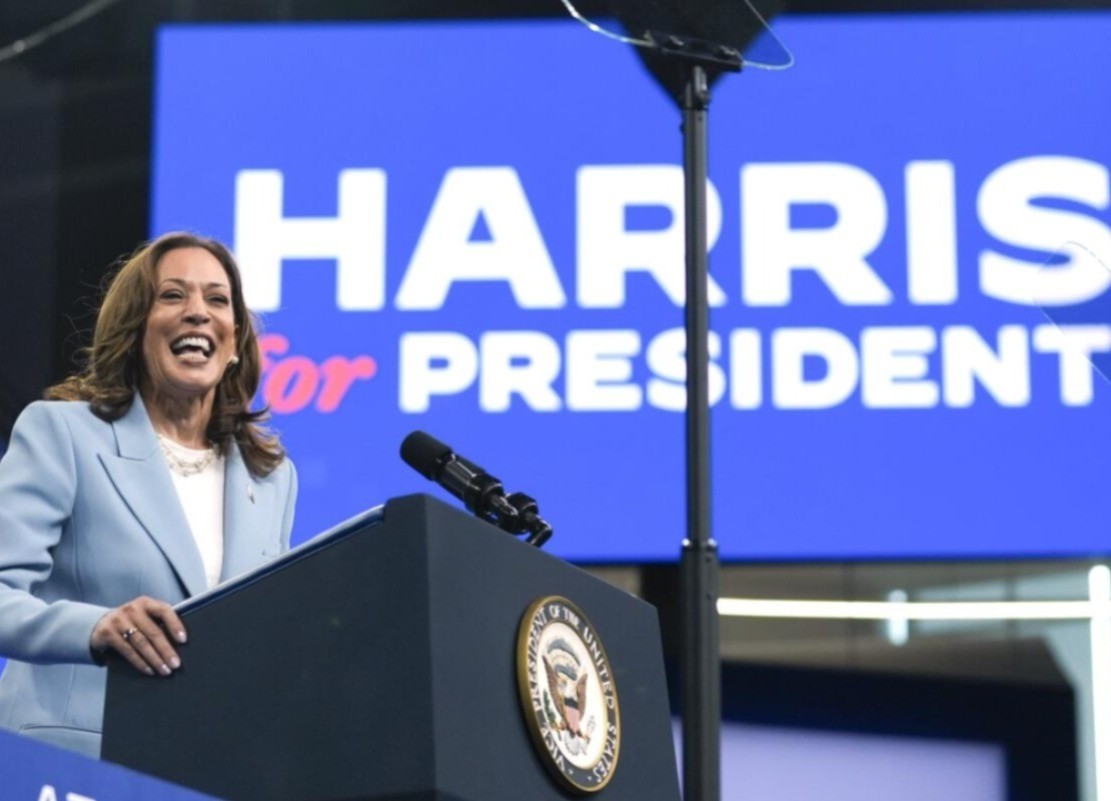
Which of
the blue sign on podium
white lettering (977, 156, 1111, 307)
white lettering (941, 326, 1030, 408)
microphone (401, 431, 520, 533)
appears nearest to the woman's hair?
microphone (401, 431, 520, 533)

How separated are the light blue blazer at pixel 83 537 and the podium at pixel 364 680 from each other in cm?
28

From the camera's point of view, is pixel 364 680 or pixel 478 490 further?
pixel 478 490

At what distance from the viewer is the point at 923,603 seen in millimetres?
4391

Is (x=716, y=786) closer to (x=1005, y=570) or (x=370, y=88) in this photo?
(x=1005, y=570)

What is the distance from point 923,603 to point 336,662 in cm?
310

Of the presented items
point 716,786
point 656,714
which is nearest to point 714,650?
point 716,786

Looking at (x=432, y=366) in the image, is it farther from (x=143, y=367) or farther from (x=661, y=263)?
(x=143, y=367)

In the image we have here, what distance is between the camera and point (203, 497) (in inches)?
77.8

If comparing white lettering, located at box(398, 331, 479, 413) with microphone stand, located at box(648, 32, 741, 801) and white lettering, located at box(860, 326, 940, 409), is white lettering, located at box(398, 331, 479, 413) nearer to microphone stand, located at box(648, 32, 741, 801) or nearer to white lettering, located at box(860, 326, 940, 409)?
white lettering, located at box(860, 326, 940, 409)

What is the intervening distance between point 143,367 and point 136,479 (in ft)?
0.50

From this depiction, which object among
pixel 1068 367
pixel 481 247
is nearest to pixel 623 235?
pixel 481 247

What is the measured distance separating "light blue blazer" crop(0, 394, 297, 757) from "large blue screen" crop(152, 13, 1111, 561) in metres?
2.38

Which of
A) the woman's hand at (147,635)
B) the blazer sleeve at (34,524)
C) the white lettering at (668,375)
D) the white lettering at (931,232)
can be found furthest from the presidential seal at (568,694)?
the white lettering at (931,232)

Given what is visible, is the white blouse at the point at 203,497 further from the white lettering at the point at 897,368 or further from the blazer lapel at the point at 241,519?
the white lettering at the point at 897,368
